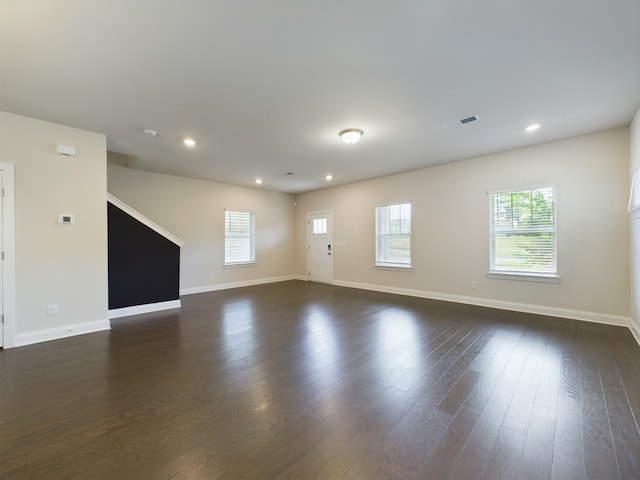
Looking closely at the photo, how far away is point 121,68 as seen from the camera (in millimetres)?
2453

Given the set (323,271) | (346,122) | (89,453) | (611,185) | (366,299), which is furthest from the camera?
(323,271)

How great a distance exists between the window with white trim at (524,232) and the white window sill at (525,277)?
0.09 ft

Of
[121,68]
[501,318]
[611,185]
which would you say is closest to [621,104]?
[611,185]

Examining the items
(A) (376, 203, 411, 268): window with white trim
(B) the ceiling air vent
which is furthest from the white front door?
(B) the ceiling air vent

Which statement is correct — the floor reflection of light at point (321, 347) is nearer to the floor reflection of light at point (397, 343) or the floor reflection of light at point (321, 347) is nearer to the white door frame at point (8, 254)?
the floor reflection of light at point (397, 343)

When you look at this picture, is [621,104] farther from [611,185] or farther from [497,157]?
[497,157]

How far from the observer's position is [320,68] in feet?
8.04

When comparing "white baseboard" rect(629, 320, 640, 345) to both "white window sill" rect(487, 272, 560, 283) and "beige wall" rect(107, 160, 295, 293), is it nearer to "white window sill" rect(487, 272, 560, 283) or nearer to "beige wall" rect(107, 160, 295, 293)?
"white window sill" rect(487, 272, 560, 283)

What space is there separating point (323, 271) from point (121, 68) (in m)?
6.28

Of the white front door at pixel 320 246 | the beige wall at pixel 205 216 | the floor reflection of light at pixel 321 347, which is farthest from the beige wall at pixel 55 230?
the white front door at pixel 320 246

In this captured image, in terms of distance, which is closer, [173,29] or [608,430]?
[608,430]

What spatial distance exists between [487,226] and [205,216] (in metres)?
6.03

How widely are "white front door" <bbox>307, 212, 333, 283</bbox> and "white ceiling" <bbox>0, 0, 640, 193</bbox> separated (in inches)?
152

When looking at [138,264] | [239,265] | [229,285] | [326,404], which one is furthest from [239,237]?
[326,404]
